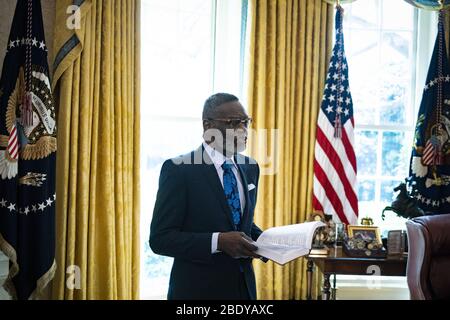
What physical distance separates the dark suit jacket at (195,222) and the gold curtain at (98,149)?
1599mm

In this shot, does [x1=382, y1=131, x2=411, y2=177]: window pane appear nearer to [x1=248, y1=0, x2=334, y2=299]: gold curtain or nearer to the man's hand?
[x1=248, y1=0, x2=334, y2=299]: gold curtain

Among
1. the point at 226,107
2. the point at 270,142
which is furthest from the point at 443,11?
the point at 226,107

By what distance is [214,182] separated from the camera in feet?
6.27

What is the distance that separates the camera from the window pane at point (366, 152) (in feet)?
13.8

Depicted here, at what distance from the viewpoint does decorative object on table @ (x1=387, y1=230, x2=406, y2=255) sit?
3215 mm

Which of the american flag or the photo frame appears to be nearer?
the photo frame

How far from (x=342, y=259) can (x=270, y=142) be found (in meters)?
1.08

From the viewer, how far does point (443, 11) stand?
12.7ft

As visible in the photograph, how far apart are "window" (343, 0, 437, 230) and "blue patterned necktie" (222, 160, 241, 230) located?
2434mm

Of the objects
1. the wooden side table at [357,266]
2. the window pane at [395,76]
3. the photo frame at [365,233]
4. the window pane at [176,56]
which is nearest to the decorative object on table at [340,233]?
the photo frame at [365,233]

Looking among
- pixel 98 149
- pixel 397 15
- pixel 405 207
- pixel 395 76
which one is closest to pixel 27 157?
pixel 98 149

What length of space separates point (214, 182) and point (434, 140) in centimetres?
254

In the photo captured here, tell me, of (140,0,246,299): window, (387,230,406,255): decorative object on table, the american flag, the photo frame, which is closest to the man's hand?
the photo frame

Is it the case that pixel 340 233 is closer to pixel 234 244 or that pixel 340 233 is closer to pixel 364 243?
pixel 364 243
